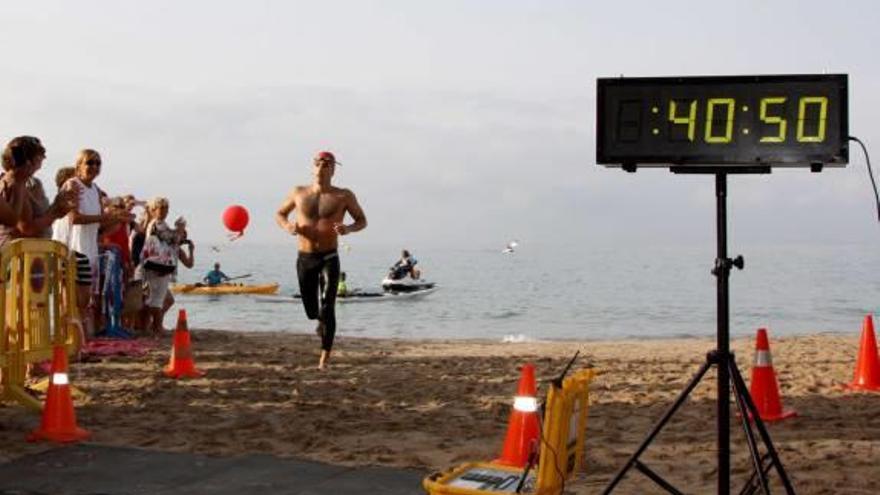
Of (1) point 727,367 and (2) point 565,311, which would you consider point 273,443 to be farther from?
(2) point 565,311

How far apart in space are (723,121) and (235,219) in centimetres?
1490

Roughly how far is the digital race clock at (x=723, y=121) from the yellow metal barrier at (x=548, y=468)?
1.11 m

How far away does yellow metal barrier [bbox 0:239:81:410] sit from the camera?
684 cm

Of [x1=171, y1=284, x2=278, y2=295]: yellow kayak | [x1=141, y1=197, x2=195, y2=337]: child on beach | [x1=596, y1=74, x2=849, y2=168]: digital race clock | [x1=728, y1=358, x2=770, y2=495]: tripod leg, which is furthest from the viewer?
[x1=171, y1=284, x2=278, y2=295]: yellow kayak

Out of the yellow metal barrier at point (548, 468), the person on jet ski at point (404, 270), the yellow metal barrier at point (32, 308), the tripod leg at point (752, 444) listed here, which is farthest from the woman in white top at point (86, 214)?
the person on jet ski at point (404, 270)

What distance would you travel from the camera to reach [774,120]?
13.9ft

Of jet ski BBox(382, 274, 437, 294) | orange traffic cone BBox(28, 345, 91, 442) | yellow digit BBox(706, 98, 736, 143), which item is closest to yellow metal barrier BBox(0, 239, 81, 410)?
orange traffic cone BBox(28, 345, 91, 442)

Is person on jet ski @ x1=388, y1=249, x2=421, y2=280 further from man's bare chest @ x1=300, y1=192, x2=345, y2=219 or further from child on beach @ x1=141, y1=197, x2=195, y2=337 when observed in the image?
man's bare chest @ x1=300, y1=192, x2=345, y2=219

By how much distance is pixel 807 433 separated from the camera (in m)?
6.79

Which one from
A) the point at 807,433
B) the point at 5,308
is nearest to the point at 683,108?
the point at 807,433

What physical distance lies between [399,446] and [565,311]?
38197 millimetres

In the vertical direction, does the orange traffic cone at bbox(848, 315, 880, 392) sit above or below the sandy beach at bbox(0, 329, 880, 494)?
above

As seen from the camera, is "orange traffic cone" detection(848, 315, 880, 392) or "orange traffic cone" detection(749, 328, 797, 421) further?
"orange traffic cone" detection(848, 315, 880, 392)

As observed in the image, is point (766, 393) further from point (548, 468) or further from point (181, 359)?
point (181, 359)
